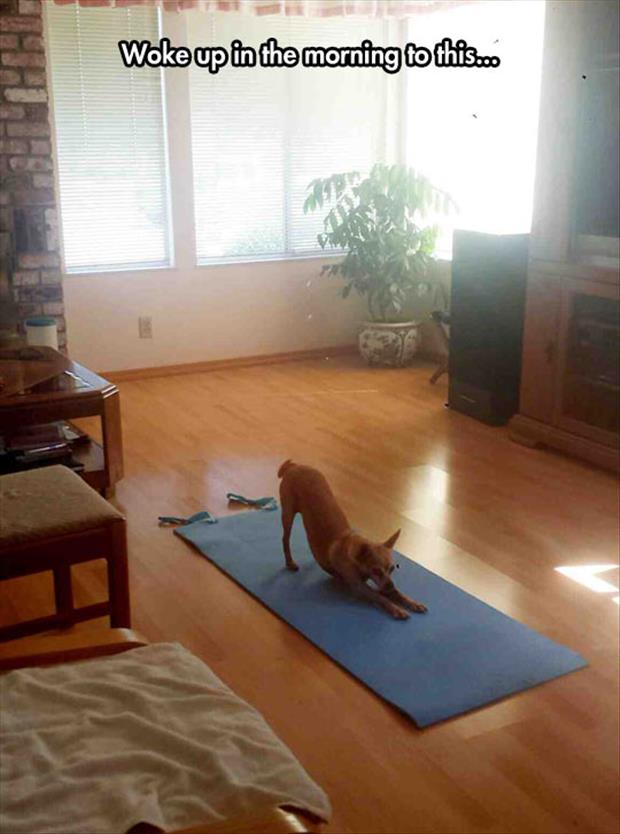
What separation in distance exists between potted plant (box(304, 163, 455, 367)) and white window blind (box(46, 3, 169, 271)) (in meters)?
0.88

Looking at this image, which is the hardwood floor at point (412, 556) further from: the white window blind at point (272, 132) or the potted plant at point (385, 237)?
the white window blind at point (272, 132)

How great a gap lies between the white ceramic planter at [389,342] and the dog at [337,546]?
255cm

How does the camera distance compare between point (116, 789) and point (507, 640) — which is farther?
point (507, 640)

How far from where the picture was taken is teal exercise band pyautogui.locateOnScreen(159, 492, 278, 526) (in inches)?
120

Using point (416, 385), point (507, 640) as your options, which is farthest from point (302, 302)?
point (507, 640)

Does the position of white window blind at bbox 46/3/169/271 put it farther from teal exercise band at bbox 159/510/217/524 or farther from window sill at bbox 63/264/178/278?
teal exercise band at bbox 159/510/217/524

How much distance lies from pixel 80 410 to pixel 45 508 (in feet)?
3.39

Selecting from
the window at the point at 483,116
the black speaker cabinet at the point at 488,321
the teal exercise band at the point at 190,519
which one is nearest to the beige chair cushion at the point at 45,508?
the teal exercise band at the point at 190,519

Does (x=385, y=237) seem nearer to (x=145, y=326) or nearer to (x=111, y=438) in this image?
(x=145, y=326)

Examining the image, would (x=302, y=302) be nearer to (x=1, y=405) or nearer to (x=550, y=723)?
(x=1, y=405)

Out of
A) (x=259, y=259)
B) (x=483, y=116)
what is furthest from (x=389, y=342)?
(x=483, y=116)

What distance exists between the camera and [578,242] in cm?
353

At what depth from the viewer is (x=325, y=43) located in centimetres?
523

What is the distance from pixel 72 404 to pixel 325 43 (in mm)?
3165
